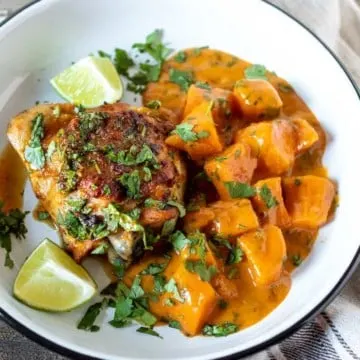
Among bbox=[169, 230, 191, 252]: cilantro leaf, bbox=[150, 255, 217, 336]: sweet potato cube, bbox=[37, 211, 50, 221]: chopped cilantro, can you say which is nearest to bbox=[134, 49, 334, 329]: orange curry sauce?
bbox=[150, 255, 217, 336]: sweet potato cube

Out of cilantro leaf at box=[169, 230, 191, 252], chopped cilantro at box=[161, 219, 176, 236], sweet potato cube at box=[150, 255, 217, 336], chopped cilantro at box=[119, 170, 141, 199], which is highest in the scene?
chopped cilantro at box=[119, 170, 141, 199]

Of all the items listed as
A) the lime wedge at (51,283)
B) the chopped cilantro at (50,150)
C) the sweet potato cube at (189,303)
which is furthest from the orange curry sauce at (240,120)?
the chopped cilantro at (50,150)

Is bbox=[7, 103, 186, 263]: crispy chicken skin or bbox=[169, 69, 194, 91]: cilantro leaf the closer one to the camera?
bbox=[7, 103, 186, 263]: crispy chicken skin

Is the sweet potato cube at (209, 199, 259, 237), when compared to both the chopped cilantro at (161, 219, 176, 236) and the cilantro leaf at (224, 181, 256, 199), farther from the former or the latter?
the chopped cilantro at (161, 219, 176, 236)

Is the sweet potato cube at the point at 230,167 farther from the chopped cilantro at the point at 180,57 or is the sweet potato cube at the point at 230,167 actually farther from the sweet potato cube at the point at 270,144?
the chopped cilantro at the point at 180,57

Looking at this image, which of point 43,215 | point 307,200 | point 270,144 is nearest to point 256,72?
point 270,144

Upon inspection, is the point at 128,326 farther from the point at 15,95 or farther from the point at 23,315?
the point at 15,95

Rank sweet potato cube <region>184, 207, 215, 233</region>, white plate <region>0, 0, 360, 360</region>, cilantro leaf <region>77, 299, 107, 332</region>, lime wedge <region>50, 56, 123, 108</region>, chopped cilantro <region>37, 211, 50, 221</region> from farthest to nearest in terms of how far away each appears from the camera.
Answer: lime wedge <region>50, 56, 123, 108</region>
chopped cilantro <region>37, 211, 50, 221</region>
sweet potato cube <region>184, 207, 215, 233</region>
cilantro leaf <region>77, 299, 107, 332</region>
white plate <region>0, 0, 360, 360</region>
